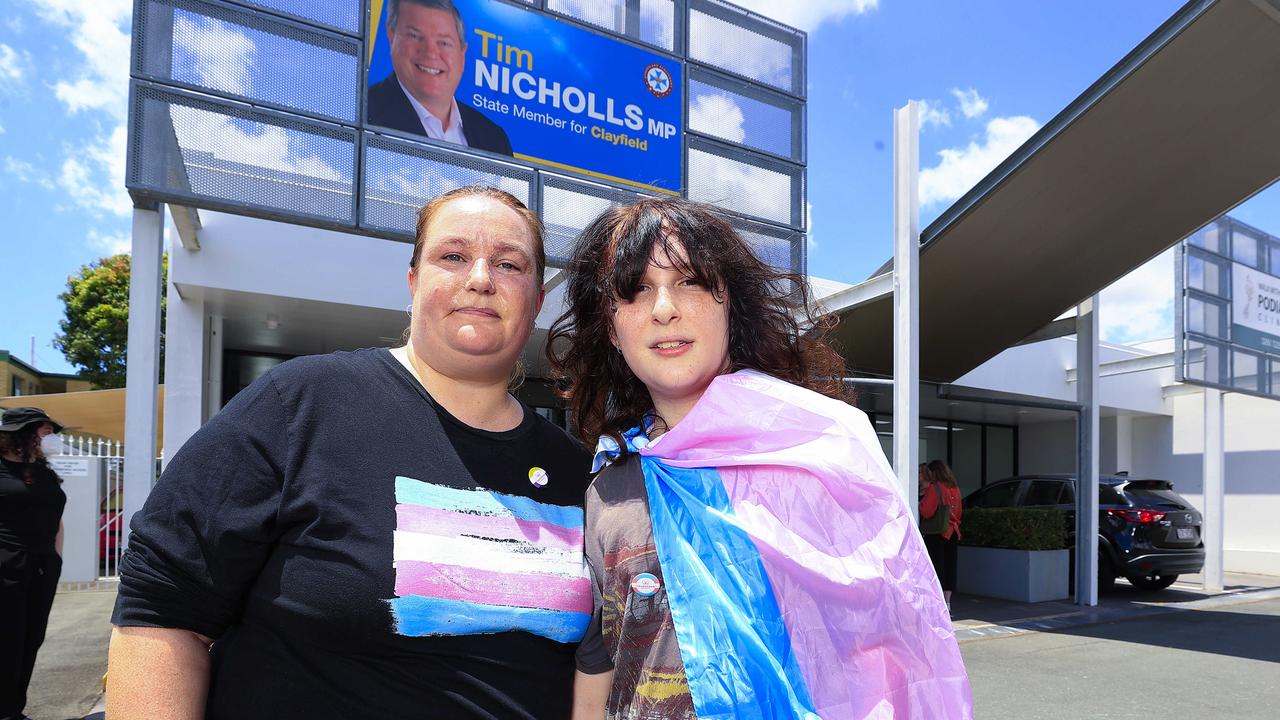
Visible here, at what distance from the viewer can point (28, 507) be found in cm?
477

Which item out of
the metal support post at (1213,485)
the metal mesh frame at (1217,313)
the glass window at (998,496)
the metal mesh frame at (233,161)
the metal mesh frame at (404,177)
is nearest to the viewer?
the metal mesh frame at (233,161)

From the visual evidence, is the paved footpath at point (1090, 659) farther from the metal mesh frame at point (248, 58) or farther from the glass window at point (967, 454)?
the glass window at point (967, 454)

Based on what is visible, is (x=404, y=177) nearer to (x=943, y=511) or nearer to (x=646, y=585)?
(x=646, y=585)

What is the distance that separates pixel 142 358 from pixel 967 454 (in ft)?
55.3

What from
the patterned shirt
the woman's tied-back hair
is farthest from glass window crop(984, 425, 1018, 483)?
the patterned shirt

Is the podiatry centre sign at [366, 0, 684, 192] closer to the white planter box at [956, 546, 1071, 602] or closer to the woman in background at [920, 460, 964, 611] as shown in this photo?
the woman in background at [920, 460, 964, 611]

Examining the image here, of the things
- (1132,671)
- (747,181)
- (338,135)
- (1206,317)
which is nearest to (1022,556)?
(1206,317)

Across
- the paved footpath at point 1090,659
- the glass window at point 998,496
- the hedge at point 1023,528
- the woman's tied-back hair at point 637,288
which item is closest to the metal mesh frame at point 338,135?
the woman's tied-back hair at point 637,288

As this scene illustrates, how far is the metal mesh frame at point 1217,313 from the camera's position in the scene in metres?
9.72

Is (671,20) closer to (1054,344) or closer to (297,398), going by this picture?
(297,398)

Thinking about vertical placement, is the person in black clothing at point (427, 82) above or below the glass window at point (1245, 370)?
above

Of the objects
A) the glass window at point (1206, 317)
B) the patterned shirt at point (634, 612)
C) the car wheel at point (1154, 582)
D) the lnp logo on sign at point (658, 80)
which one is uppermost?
the lnp logo on sign at point (658, 80)

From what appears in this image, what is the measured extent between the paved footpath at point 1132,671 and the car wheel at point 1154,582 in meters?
2.44

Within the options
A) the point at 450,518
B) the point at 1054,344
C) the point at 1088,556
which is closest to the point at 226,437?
the point at 450,518
